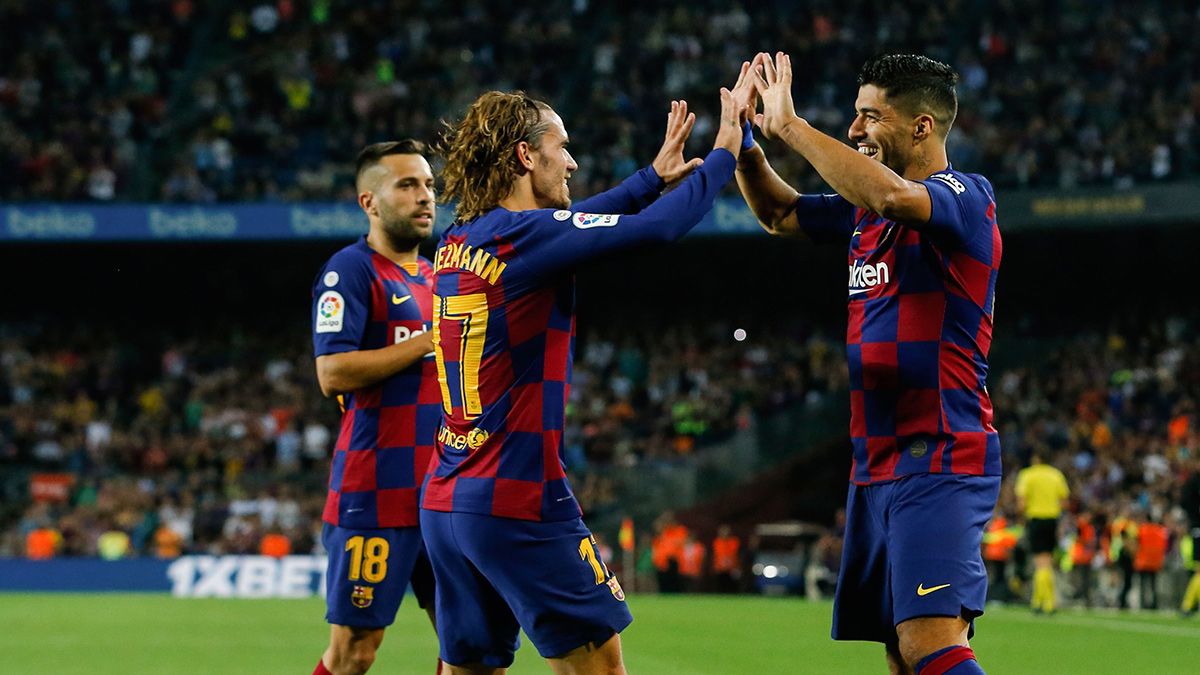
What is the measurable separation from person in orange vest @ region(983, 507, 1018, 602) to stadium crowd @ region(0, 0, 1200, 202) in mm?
8515

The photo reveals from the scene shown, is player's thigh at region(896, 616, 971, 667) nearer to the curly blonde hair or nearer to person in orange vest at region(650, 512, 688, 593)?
the curly blonde hair

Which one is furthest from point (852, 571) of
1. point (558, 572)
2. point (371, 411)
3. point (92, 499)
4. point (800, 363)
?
point (800, 363)

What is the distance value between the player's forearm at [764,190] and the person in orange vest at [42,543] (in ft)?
68.9

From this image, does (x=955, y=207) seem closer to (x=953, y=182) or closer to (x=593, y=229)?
(x=953, y=182)

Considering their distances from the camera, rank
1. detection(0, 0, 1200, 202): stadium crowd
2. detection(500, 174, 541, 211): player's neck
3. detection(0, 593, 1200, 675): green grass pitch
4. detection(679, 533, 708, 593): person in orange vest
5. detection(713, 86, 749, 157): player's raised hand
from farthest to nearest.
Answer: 1. detection(0, 0, 1200, 202): stadium crowd
2. detection(679, 533, 708, 593): person in orange vest
3. detection(0, 593, 1200, 675): green grass pitch
4. detection(713, 86, 749, 157): player's raised hand
5. detection(500, 174, 541, 211): player's neck

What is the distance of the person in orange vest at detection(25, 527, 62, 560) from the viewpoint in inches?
970

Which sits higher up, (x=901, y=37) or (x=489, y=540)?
(x=901, y=37)

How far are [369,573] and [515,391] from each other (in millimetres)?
1892

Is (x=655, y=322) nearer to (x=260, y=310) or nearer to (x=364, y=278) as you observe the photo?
(x=260, y=310)

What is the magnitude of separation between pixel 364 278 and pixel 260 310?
84.6 ft

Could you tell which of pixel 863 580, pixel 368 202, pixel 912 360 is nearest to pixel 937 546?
pixel 863 580

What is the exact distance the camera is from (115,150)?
1141 inches

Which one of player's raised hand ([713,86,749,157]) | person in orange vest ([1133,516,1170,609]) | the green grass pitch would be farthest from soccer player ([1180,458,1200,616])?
player's raised hand ([713,86,749,157])

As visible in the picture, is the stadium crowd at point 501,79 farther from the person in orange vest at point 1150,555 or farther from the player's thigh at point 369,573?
the player's thigh at point 369,573
